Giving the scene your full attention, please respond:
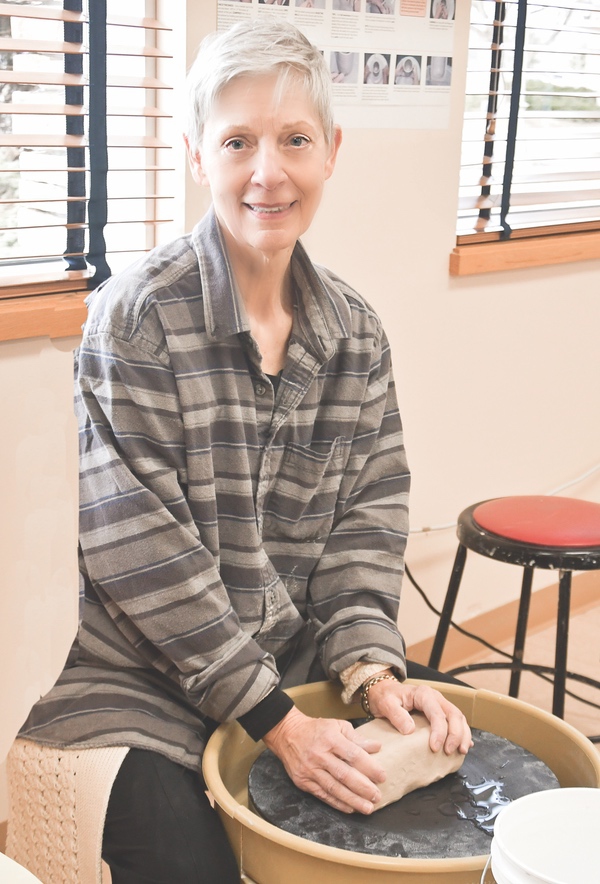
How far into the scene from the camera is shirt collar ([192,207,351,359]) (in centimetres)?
134

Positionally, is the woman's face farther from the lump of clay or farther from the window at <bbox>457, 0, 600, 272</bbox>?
the window at <bbox>457, 0, 600, 272</bbox>

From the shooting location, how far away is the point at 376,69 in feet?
6.77

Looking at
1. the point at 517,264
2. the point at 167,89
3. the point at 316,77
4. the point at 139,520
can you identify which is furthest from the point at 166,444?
the point at 517,264

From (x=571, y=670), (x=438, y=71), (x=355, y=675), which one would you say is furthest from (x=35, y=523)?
(x=571, y=670)

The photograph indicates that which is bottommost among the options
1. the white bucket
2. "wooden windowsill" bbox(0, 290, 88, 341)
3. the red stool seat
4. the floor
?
the floor

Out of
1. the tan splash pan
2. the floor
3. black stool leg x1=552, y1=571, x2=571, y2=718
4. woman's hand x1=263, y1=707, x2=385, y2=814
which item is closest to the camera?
the tan splash pan

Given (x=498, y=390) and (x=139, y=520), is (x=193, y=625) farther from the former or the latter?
(x=498, y=390)

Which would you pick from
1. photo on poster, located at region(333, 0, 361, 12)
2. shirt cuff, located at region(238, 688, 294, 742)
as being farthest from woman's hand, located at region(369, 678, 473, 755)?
photo on poster, located at region(333, 0, 361, 12)

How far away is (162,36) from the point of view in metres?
1.77

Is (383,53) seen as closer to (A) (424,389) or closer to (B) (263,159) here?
(A) (424,389)

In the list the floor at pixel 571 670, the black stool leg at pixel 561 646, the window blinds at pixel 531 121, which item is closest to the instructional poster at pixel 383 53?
the window blinds at pixel 531 121

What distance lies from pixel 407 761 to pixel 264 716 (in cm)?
19

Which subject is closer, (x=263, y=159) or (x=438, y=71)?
(x=263, y=159)

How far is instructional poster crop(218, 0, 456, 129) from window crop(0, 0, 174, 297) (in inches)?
10.4
